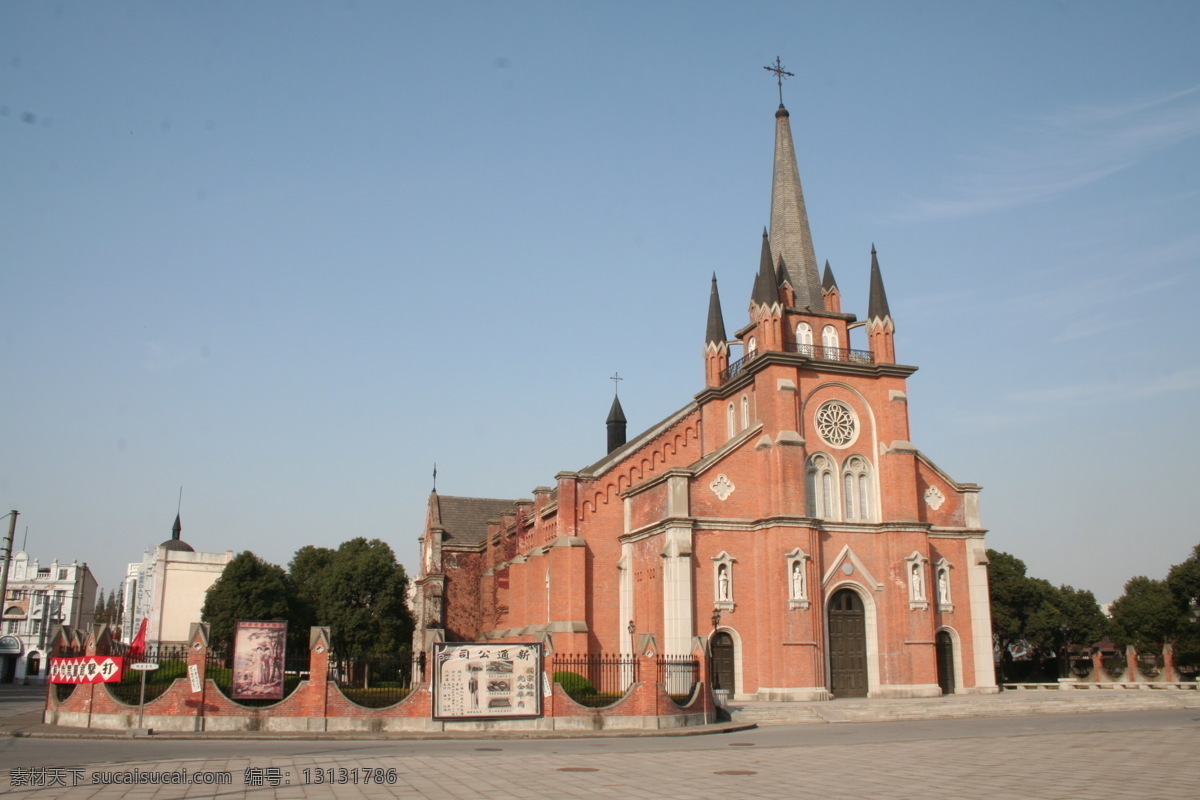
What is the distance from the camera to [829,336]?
43.3 meters

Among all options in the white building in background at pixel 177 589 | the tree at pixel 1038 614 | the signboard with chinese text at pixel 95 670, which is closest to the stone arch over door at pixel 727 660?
the signboard with chinese text at pixel 95 670

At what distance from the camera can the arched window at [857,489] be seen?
1590 inches

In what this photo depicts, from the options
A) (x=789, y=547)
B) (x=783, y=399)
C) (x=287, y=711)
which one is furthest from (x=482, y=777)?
(x=783, y=399)

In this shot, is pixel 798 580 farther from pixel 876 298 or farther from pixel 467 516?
pixel 467 516

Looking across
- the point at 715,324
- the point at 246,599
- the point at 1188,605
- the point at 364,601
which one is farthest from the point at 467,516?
the point at 1188,605

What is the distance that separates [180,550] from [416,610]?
2905 centimetres

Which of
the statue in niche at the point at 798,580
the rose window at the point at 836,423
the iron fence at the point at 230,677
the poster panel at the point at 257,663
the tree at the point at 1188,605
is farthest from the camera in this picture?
the tree at the point at 1188,605

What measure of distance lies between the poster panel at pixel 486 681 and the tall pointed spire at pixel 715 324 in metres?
23.4

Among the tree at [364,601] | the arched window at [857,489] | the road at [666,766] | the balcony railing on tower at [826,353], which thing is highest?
the balcony railing on tower at [826,353]

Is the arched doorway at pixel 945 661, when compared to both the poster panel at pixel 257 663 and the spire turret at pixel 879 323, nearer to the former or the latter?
the spire turret at pixel 879 323

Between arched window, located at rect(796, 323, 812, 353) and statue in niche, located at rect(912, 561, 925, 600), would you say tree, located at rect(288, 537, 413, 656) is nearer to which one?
arched window, located at rect(796, 323, 812, 353)

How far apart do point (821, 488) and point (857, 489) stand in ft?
5.86

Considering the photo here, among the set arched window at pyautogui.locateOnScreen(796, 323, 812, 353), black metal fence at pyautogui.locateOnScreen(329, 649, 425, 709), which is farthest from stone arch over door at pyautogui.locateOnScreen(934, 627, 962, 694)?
black metal fence at pyautogui.locateOnScreen(329, 649, 425, 709)

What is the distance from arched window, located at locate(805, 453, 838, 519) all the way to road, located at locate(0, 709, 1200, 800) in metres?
14.1
